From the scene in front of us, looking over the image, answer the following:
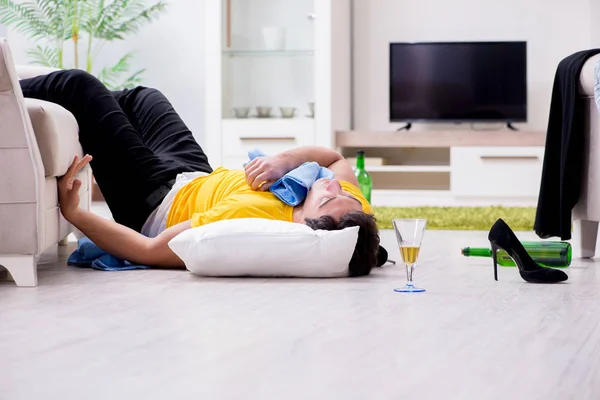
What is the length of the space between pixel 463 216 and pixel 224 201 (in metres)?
2.61

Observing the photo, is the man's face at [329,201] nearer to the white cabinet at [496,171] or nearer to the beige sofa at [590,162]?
the beige sofa at [590,162]

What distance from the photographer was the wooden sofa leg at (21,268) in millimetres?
2379

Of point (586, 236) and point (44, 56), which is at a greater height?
point (44, 56)

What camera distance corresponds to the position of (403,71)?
6.56m

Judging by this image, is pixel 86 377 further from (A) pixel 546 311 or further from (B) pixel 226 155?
(B) pixel 226 155

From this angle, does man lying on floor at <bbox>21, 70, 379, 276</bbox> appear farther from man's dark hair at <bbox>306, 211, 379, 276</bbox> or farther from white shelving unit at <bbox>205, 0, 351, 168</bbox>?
white shelving unit at <bbox>205, 0, 351, 168</bbox>

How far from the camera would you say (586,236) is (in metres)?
3.11

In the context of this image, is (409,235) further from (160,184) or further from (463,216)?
(463,216)

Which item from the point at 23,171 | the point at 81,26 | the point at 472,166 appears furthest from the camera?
the point at 472,166

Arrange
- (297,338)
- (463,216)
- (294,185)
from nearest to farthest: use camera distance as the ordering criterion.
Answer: (297,338)
(294,185)
(463,216)

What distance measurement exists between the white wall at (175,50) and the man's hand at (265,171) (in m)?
3.93

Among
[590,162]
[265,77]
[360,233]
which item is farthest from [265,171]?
[265,77]

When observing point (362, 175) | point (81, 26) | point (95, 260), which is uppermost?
point (81, 26)

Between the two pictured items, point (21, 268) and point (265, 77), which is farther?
point (265, 77)
